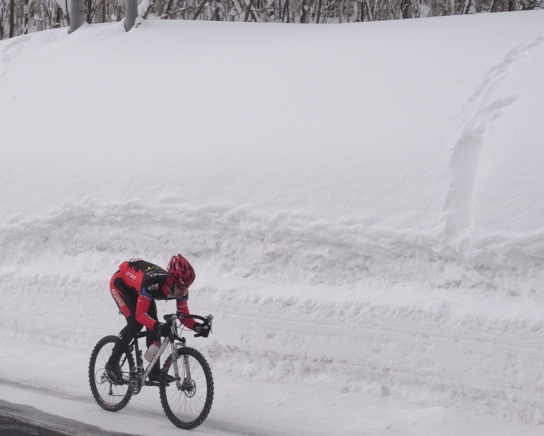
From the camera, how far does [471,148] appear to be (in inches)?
349

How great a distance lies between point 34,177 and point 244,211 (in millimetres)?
3896

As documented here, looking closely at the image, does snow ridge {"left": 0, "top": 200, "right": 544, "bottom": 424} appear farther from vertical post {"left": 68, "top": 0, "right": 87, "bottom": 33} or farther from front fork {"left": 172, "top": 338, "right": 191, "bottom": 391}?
vertical post {"left": 68, "top": 0, "right": 87, "bottom": 33}

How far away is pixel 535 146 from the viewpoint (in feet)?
27.8

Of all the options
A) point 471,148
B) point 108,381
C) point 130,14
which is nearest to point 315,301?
point 108,381

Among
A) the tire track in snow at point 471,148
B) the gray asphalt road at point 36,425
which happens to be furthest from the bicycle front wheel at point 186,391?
the tire track in snow at point 471,148

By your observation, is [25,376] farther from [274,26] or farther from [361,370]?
[274,26]

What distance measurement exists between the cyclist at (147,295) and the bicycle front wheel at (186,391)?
0.23m

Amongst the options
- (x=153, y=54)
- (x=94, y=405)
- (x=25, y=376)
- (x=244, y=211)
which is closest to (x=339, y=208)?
(x=244, y=211)

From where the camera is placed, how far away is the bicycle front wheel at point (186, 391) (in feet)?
22.7

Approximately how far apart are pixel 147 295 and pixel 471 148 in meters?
3.93

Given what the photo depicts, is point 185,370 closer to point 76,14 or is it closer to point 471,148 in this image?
point 471,148

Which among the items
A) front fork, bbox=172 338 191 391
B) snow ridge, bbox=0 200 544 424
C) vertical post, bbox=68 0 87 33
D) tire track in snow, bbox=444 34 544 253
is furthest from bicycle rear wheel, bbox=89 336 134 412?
vertical post, bbox=68 0 87 33

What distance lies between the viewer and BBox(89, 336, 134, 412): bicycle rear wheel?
295 inches

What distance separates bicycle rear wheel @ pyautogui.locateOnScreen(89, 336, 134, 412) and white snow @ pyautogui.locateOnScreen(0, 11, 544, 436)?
0.16 metres
